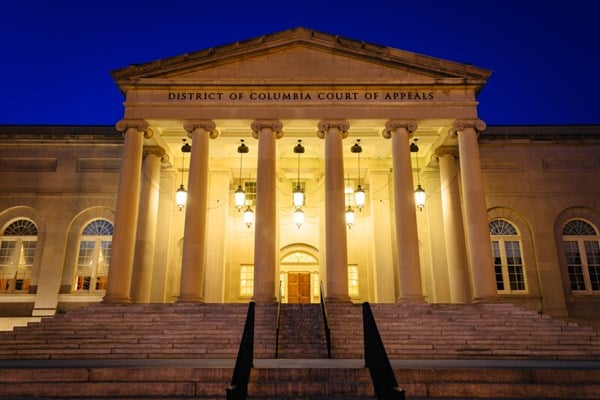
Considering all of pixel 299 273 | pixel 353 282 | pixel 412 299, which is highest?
pixel 299 273

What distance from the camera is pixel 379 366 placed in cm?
648

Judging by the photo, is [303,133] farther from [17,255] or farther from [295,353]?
[17,255]

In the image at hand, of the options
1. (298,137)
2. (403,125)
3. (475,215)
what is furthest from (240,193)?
(475,215)

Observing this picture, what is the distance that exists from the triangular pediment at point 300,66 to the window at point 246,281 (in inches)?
360

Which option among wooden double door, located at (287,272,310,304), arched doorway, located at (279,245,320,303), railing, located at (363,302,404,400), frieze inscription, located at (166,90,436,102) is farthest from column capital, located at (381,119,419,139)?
railing, located at (363,302,404,400)

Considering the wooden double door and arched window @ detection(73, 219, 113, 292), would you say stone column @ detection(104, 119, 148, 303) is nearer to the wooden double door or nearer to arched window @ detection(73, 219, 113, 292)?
arched window @ detection(73, 219, 113, 292)

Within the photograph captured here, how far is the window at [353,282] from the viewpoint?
23.5 m

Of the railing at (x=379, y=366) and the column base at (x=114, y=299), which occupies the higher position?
the column base at (x=114, y=299)

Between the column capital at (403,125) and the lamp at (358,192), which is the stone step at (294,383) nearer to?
the lamp at (358,192)

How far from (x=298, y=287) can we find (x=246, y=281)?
8.56 feet

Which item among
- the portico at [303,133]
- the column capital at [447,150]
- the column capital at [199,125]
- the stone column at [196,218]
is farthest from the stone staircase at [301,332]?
the column capital at [447,150]

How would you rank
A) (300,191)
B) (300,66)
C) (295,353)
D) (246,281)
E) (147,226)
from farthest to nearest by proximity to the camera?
(246,281)
(147,226)
(300,66)
(300,191)
(295,353)

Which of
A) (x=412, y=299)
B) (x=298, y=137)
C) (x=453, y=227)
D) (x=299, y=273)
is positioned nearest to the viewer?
(x=412, y=299)

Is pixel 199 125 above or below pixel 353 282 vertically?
above
